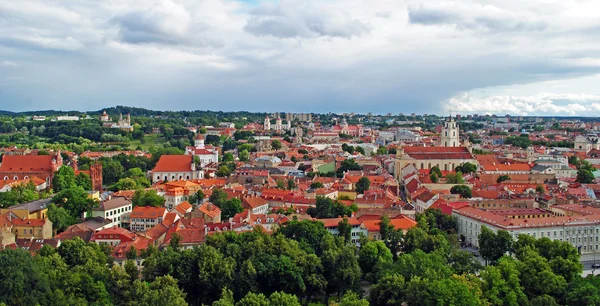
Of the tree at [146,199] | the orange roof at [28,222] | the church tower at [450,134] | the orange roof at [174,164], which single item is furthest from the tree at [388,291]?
the church tower at [450,134]

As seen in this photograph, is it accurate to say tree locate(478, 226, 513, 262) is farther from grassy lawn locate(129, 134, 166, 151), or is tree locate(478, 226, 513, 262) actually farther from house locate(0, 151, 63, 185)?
grassy lawn locate(129, 134, 166, 151)

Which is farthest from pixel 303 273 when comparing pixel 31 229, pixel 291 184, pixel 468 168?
pixel 468 168

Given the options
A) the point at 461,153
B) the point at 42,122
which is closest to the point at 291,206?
the point at 461,153

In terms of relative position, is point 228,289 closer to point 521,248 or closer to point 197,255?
point 197,255

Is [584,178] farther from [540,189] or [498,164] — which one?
[498,164]

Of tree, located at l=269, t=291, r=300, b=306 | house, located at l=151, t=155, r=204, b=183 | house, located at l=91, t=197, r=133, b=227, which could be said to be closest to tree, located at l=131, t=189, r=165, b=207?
house, located at l=91, t=197, r=133, b=227

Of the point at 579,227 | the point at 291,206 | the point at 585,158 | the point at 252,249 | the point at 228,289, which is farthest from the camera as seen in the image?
the point at 585,158
